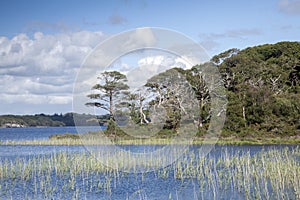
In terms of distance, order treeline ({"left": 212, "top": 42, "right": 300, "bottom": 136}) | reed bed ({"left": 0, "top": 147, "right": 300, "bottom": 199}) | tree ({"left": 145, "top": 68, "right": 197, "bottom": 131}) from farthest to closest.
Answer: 1. treeline ({"left": 212, "top": 42, "right": 300, "bottom": 136})
2. tree ({"left": 145, "top": 68, "right": 197, "bottom": 131})
3. reed bed ({"left": 0, "top": 147, "right": 300, "bottom": 199})

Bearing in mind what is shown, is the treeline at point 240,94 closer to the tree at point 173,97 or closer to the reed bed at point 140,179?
the tree at point 173,97

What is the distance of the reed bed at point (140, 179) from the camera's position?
32.0 feet

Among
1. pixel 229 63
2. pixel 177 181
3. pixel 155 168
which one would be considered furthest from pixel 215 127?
pixel 177 181

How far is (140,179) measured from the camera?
482 inches

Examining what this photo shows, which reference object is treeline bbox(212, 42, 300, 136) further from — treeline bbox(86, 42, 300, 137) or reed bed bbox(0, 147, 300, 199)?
reed bed bbox(0, 147, 300, 199)

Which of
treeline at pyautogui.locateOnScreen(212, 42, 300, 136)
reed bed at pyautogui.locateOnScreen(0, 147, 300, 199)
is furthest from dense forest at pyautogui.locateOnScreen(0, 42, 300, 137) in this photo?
reed bed at pyautogui.locateOnScreen(0, 147, 300, 199)

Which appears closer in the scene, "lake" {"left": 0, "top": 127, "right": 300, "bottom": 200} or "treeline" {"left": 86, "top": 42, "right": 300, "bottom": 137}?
"lake" {"left": 0, "top": 127, "right": 300, "bottom": 200}

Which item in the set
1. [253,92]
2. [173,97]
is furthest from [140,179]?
[253,92]

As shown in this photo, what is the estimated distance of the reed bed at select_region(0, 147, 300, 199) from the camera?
975 cm

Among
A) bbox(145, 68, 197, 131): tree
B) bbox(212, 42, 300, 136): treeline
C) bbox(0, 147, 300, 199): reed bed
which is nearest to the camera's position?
bbox(0, 147, 300, 199): reed bed

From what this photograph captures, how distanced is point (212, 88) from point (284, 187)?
13.7m

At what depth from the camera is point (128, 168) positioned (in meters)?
13.4

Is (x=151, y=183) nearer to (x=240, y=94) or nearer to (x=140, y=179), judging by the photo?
(x=140, y=179)

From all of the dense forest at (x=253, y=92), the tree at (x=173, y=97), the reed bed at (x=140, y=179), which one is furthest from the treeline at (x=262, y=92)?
the reed bed at (x=140, y=179)
